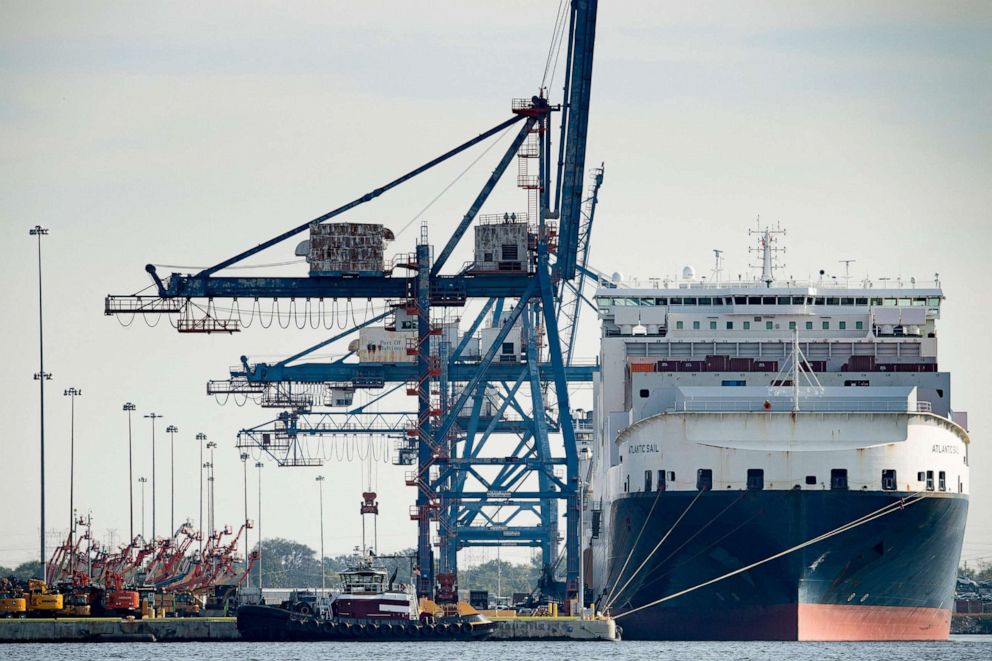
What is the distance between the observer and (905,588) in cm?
7906

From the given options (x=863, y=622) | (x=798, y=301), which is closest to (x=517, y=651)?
(x=863, y=622)

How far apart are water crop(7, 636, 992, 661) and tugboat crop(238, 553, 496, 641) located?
0.48 m

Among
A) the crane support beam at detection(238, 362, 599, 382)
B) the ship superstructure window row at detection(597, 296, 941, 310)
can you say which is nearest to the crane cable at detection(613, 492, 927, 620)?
the ship superstructure window row at detection(597, 296, 941, 310)

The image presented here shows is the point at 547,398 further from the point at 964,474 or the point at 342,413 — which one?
the point at 964,474

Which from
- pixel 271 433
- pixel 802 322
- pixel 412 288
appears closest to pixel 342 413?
pixel 271 433

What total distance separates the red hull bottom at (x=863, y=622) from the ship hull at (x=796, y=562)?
0.03m

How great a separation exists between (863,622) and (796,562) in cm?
397

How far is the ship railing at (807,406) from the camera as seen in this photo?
257 ft

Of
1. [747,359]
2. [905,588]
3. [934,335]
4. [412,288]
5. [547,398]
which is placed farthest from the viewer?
[547,398]

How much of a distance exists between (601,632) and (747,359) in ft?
37.6

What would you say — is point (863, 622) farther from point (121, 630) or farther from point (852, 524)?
point (121, 630)

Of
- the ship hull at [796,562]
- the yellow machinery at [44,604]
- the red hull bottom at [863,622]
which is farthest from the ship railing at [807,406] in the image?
the yellow machinery at [44,604]

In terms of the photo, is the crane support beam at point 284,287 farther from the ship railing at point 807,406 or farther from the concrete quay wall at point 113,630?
the ship railing at point 807,406

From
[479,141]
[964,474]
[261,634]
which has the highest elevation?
[479,141]
